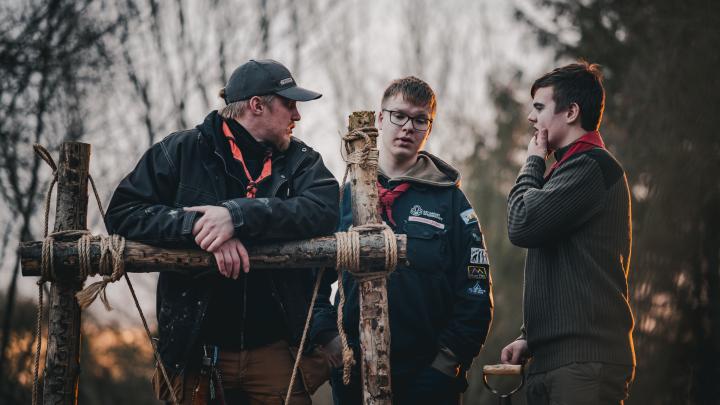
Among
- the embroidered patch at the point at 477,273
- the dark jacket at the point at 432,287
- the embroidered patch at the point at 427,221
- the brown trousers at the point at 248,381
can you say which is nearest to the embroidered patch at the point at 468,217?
the dark jacket at the point at 432,287

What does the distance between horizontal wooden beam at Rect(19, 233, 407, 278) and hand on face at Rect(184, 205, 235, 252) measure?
101mm

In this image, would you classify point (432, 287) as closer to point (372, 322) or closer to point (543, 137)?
point (372, 322)

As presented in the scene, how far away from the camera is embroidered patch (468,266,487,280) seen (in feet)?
10.1

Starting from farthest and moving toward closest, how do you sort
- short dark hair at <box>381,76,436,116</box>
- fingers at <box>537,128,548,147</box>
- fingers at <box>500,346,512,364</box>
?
short dark hair at <box>381,76,436,116</box> < fingers at <box>500,346,512,364</box> < fingers at <box>537,128,548,147</box>

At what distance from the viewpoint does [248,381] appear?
2.75m

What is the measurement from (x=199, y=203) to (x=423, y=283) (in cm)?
108

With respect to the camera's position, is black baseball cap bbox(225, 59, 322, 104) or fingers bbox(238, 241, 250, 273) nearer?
fingers bbox(238, 241, 250, 273)

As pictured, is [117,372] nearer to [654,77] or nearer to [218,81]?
[218,81]

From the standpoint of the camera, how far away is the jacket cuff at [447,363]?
300cm

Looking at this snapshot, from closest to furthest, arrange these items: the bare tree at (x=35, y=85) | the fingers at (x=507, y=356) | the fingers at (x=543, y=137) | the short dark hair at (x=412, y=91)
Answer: the fingers at (x=543, y=137), the fingers at (x=507, y=356), the short dark hair at (x=412, y=91), the bare tree at (x=35, y=85)

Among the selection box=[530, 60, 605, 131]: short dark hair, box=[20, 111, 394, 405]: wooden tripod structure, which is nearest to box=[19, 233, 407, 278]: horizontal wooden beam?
box=[20, 111, 394, 405]: wooden tripod structure

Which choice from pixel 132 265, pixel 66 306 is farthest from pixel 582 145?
pixel 66 306

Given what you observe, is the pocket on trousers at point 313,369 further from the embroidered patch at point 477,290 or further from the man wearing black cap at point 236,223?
the embroidered patch at point 477,290

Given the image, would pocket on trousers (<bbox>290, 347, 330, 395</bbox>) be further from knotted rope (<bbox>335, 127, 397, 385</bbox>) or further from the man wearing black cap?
knotted rope (<bbox>335, 127, 397, 385</bbox>)
